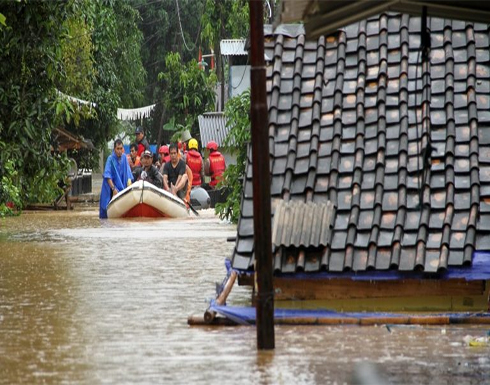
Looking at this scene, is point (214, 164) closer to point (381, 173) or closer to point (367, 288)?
point (381, 173)

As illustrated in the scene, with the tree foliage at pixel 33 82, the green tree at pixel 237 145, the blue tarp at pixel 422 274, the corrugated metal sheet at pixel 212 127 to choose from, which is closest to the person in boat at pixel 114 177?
the green tree at pixel 237 145

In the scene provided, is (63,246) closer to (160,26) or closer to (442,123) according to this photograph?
(442,123)

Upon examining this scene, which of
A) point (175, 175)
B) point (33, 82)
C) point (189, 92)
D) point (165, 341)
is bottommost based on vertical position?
point (165, 341)

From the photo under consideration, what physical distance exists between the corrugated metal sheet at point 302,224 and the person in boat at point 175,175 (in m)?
18.4

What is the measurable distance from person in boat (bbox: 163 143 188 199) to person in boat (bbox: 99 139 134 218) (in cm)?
89

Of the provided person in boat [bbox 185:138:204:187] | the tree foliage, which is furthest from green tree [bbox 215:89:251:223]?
person in boat [bbox 185:138:204:187]

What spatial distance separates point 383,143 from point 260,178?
251cm

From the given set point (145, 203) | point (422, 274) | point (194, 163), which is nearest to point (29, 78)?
point (422, 274)

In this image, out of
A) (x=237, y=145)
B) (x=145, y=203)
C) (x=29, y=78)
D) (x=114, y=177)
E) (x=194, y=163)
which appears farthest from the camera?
(x=194, y=163)

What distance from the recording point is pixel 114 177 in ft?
100

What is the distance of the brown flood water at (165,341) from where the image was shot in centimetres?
959

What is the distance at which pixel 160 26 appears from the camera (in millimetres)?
65750

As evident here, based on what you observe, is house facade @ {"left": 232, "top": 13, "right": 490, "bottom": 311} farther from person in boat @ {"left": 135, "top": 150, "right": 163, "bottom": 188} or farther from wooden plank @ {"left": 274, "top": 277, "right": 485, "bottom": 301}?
person in boat @ {"left": 135, "top": 150, "right": 163, "bottom": 188}

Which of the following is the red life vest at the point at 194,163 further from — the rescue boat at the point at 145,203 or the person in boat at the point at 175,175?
the rescue boat at the point at 145,203
